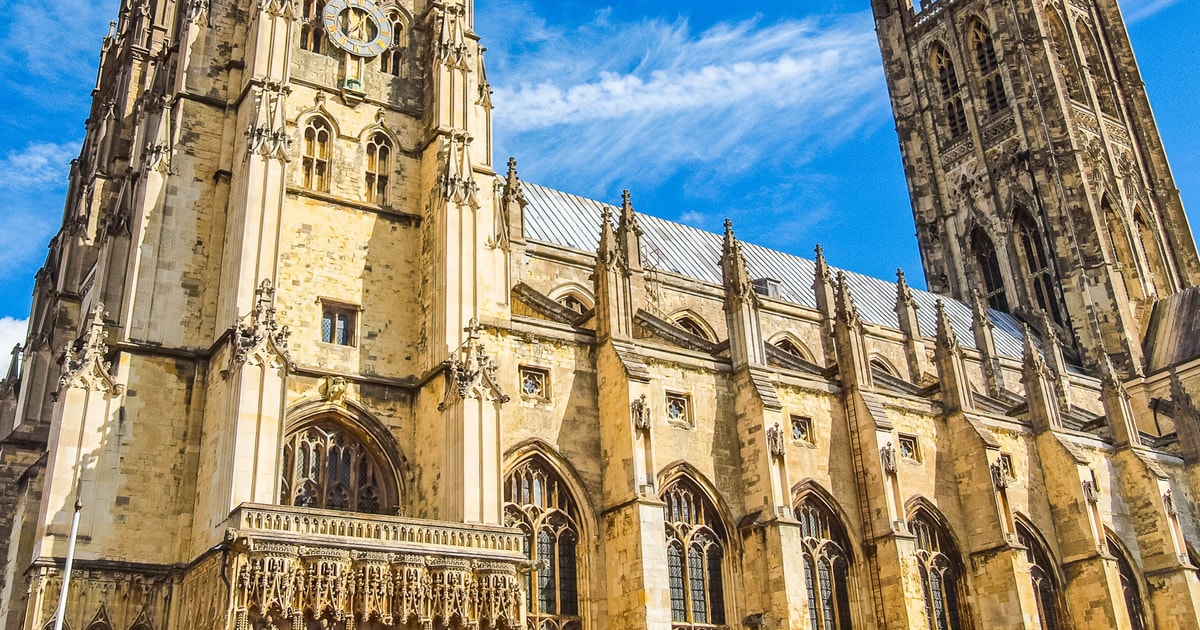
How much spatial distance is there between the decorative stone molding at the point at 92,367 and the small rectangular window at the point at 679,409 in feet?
40.3

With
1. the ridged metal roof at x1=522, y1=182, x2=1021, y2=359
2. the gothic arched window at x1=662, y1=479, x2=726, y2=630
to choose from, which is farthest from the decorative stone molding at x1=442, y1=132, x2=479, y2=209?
the ridged metal roof at x1=522, y1=182, x2=1021, y2=359

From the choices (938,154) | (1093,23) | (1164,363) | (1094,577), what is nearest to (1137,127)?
(1093,23)

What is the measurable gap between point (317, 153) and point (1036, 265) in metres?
40.7

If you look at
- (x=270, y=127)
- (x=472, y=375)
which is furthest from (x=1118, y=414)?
(x=270, y=127)

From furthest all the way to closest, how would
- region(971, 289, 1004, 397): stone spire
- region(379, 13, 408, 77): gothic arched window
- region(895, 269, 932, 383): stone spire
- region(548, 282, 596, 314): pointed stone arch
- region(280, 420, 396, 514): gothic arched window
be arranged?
1. region(895, 269, 932, 383): stone spire
2. region(971, 289, 1004, 397): stone spire
3. region(548, 282, 596, 314): pointed stone arch
4. region(379, 13, 408, 77): gothic arched window
5. region(280, 420, 396, 514): gothic arched window

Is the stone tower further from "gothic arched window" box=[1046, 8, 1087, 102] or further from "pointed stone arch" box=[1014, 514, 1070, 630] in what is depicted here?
"pointed stone arch" box=[1014, 514, 1070, 630]

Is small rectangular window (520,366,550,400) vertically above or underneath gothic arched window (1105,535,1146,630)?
above

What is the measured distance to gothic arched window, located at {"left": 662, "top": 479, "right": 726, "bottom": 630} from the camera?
82.3 feet

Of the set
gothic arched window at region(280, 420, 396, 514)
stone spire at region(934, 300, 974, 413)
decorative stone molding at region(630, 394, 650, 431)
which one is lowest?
gothic arched window at region(280, 420, 396, 514)

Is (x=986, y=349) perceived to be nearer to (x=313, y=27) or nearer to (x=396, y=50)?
(x=396, y=50)

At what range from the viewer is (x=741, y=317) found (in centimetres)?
2869

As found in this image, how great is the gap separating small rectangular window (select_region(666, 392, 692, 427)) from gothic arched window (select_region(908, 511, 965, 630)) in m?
7.69

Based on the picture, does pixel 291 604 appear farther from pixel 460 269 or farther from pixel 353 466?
pixel 460 269

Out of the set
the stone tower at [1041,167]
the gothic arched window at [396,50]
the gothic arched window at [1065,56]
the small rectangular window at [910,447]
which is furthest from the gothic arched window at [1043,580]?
the gothic arched window at [1065,56]
